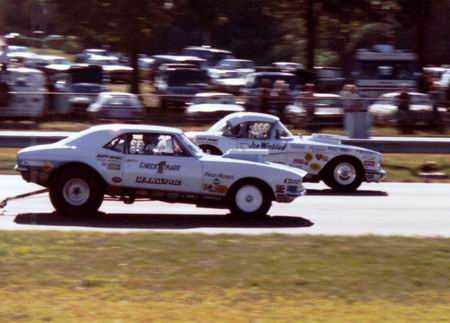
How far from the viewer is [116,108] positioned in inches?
1168

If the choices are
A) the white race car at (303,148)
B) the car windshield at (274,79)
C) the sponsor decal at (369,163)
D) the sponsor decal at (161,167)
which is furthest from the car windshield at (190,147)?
the car windshield at (274,79)

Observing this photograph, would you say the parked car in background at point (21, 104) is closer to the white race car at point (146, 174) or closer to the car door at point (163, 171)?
the white race car at point (146, 174)

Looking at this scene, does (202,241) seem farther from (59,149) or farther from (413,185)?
(413,185)

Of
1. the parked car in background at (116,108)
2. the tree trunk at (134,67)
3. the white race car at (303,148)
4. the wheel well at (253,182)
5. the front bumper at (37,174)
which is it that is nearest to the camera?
the front bumper at (37,174)

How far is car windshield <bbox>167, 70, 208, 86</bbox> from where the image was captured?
1580 inches

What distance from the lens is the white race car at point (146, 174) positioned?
14.0 metres

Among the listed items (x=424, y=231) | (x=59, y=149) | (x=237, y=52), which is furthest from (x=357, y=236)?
(x=237, y=52)

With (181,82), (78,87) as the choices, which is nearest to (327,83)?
(181,82)

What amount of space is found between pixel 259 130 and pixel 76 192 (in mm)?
5003

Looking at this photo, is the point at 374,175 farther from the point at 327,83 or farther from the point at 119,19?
the point at 327,83

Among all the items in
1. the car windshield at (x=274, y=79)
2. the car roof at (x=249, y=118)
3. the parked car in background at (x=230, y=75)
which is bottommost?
the car roof at (x=249, y=118)

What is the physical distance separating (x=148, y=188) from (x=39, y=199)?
8.79 ft

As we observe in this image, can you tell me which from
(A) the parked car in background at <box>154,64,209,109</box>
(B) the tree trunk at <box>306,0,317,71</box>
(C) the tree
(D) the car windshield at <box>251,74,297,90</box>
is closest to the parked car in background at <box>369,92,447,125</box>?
(D) the car windshield at <box>251,74,297,90</box>

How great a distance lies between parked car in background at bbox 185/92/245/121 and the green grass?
60.0 ft
